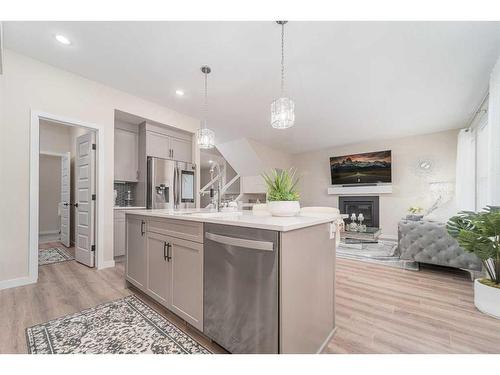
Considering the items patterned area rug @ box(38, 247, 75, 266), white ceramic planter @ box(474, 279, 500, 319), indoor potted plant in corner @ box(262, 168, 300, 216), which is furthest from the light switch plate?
patterned area rug @ box(38, 247, 75, 266)

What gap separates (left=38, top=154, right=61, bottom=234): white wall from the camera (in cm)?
502

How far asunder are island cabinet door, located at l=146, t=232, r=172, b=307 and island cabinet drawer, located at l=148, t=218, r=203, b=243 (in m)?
0.06

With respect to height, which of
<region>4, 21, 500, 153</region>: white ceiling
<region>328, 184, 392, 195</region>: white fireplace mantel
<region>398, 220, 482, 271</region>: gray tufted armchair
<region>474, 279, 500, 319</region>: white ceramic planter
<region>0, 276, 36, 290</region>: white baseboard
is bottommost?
<region>0, 276, 36, 290</region>: white baseboard

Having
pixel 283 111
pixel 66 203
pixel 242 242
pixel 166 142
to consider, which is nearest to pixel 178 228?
pixel 242 242

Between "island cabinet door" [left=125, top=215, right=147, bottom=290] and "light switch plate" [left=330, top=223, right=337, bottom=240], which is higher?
"light switch plate" [left=330, top=223, right=337, bottom=240]

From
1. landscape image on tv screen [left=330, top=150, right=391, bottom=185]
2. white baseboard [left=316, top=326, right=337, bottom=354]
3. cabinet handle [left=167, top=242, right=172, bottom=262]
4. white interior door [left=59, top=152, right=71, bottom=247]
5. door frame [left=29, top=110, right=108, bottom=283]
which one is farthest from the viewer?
landscape image on tv screen [left=330, top=150, right=391, bottom=185]

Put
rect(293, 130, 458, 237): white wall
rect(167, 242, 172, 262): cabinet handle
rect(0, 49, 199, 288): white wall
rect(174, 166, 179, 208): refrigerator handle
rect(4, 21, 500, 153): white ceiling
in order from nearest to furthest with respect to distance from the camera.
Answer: rect(167, 242, 172, 262): cabinet handle < rect(4, 21, 500, 153): white ceiling < rect(0, 49, 199, 288): white wall < rect(174, 166, 179, 208): refrigerator handle < rect(293, 130, 458, 237): white wall

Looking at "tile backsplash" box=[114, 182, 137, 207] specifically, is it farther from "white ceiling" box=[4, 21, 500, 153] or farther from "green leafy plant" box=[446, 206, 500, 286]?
"green leafy plant" box=[446, 206, 500, 286]

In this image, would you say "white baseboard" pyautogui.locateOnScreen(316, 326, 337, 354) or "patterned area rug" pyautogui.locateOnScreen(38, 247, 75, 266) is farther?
"patterned area rug" pyautogui.locateOnScreen(38, 247, 75, 266)

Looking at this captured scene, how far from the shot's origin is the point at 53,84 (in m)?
2.82

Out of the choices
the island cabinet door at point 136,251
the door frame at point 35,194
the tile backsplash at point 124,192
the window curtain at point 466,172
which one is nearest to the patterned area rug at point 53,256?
the door frame at point 35,194

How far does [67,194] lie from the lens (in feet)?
14.5

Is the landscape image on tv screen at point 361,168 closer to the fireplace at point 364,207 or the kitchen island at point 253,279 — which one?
the fireplace at point 364,207
